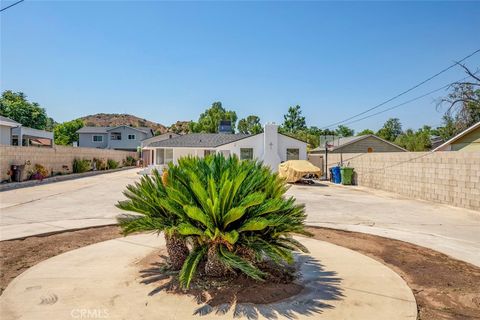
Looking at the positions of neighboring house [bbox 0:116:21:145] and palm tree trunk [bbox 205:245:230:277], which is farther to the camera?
neighboring house [bbox 0:116:21:145]

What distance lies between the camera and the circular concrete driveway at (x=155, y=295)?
11.5ft

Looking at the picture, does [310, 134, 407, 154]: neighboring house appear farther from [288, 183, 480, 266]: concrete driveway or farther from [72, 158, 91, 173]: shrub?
[72, 158, 91, 173]: shrub

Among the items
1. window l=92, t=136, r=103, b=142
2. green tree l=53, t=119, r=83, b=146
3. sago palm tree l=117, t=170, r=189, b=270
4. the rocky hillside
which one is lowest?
sago palm tree l=117, t=170, r=189, b=270

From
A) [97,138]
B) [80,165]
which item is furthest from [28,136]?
[97,138]

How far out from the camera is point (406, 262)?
5559 millimetres

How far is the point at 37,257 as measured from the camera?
5.52 meters

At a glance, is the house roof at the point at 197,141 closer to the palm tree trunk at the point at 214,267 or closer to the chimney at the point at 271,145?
the chimney at the point at 271,145

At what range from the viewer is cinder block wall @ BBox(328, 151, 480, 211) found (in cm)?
1176

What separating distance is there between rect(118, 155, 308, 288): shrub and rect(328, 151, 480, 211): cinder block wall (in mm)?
10615

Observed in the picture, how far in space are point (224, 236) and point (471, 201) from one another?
11912mm

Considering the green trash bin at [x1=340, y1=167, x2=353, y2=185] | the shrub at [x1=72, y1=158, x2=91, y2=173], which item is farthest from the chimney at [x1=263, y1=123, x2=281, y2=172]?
the shrub at [x1=72, y1=158, x2=91, y2=173]

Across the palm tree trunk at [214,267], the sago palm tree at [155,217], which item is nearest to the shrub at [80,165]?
the sago palm tree at [155,217]

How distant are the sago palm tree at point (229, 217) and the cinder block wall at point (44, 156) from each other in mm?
18313

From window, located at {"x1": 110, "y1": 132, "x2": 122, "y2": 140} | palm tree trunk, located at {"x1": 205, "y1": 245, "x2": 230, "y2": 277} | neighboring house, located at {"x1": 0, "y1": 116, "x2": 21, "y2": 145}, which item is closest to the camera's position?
palm tree trunk, located at {"x1": 205, "y1": 245, "x2": 230, "y2": 277}
